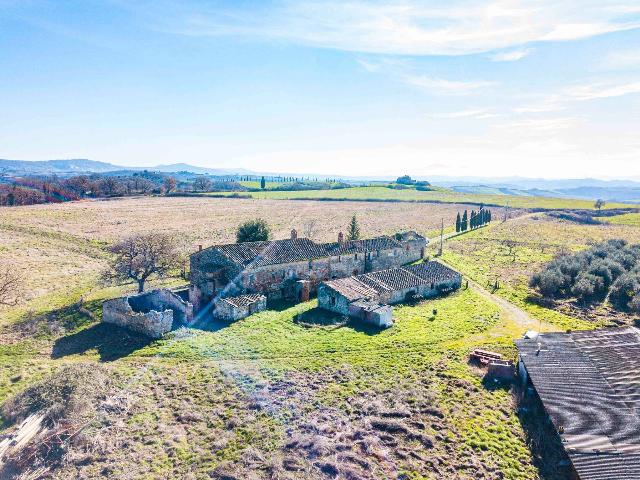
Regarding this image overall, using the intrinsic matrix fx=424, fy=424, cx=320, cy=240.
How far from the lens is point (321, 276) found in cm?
4750

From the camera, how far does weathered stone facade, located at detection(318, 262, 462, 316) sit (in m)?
38.9

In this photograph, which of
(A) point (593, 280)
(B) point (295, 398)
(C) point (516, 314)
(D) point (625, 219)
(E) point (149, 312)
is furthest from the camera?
(D) point (625, 219)

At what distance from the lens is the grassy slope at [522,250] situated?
1708 inches

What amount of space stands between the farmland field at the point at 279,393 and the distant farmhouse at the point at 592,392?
224 cm

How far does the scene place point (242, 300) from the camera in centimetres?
3825

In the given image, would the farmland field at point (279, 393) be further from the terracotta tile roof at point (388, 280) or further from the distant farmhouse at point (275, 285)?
the terracotta tile roof at point (388, 280)

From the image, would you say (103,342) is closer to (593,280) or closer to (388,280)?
(388,280)

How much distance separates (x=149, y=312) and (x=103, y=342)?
3.91 m

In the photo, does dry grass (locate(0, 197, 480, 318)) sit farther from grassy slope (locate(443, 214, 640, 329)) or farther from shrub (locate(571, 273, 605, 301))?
shrub (locate(571, 273, 605, 301))

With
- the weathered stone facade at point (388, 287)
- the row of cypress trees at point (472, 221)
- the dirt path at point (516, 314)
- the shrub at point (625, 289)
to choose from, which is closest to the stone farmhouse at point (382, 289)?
the weathered stone facade at point (388, 287)

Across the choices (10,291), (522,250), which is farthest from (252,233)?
(522,250)

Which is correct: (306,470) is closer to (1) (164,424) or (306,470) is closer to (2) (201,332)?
(1) (164,424)

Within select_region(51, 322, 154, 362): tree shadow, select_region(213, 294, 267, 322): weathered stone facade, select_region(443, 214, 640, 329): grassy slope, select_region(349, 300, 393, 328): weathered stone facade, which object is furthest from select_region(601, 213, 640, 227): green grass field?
select_region(51, 322, 154, 362): tree shadow

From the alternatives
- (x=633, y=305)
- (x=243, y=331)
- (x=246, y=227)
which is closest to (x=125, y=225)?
(x=246, y=227)
